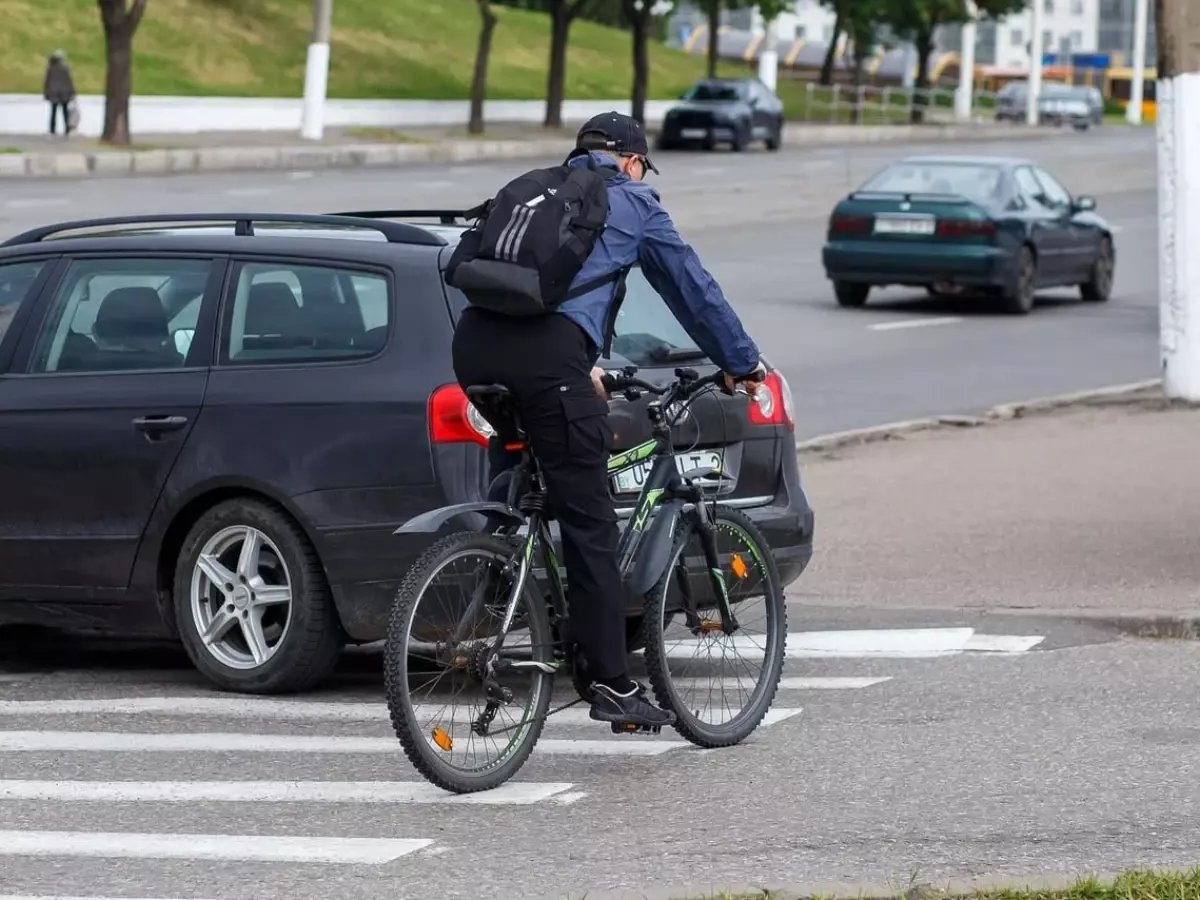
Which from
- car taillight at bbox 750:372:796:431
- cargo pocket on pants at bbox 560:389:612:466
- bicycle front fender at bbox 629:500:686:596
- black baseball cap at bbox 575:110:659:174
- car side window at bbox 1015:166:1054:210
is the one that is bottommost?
bicycle front fender at bbox 629:500:686:596

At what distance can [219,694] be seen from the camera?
777 cm

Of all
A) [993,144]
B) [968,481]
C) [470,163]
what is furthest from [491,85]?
[968,481]

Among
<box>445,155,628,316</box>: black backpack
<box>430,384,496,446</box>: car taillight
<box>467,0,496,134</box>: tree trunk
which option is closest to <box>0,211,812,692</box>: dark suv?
<box>430,384,496,446</box>: car taillight

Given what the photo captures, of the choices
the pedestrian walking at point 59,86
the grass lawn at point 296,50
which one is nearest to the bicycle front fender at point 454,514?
Result: the pedestrian walking at point 59,86

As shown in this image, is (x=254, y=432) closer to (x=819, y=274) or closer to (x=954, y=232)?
(x=954, y=232)

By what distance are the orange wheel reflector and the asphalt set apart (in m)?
9.42

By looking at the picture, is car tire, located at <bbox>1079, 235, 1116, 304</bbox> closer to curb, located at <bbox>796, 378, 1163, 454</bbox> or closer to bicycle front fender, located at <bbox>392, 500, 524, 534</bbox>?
curb, located at <bbox>796, 378, 1163, 454</bbox>

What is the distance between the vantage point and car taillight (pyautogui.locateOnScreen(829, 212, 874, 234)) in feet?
82.1

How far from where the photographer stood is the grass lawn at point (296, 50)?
178ft

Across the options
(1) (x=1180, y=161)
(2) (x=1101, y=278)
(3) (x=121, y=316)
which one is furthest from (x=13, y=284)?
(2) (x=1101, y=278)

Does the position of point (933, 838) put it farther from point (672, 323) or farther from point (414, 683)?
point (672, 323)

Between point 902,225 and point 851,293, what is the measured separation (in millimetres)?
1034

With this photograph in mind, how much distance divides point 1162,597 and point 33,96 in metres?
40.6

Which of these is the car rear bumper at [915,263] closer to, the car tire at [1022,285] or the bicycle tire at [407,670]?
the car tire at [1022,285]
